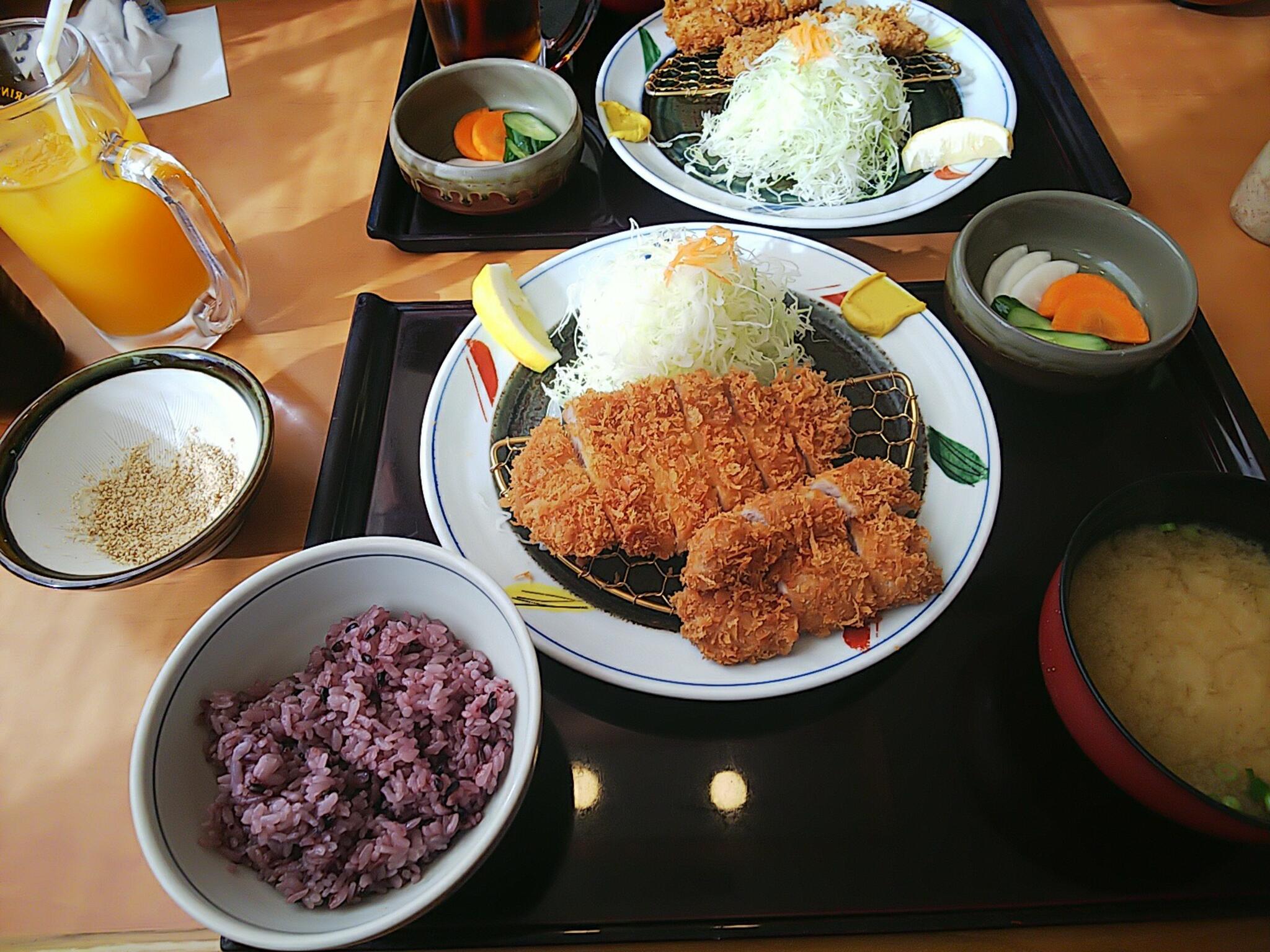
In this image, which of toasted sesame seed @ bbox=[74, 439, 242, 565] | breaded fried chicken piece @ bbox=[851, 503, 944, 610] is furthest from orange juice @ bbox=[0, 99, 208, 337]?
breaded fried chicken piece @ bbox=[851, 503, 944, 610]

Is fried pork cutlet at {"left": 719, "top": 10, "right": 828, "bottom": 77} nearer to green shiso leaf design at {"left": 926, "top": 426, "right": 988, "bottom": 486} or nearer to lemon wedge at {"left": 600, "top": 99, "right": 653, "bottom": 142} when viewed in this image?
lemon wedge at {"left": 600, "top": 99, "right": 653, "bottom": 142}

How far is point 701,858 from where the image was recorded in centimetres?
121

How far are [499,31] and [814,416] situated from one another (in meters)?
1.62

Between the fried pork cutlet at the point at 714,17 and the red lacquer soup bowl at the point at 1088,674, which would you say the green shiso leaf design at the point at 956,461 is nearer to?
the red lacquer soup bowl at the point at 1088,674

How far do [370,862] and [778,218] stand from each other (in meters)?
1.69

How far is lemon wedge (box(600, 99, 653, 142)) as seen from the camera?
2.18m

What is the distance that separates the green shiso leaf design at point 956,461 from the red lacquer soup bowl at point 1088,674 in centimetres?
27

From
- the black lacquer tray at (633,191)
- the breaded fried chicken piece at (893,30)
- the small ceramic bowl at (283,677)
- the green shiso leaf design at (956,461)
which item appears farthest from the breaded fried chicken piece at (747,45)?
the small ceramic bowl at (283,677)

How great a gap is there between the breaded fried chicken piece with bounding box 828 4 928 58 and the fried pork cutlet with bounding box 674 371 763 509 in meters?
1.48

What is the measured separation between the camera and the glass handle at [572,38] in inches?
95.0

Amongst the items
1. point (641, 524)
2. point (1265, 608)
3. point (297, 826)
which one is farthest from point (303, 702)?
point (1265, 608)

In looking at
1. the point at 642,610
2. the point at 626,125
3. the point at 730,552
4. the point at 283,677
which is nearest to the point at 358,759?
the point at 283,677

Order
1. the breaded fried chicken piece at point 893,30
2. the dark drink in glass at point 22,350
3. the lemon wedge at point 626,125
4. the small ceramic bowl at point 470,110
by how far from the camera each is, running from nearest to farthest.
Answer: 1. the dark drink in glass at point 22,350
2. the small ceramic bowl at point 470,110
3. the lemon wedge at point 626,125
4. the breaded fried chicken piece at point 893,30

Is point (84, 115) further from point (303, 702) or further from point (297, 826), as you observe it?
point (297, 826)
